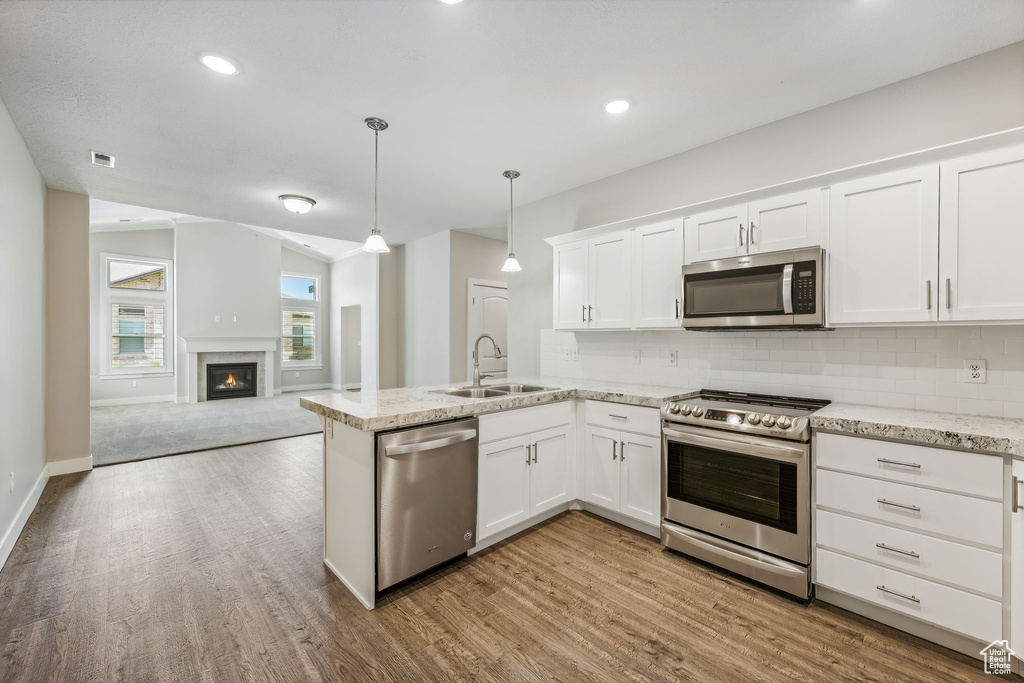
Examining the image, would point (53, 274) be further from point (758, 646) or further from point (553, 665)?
point (758, 646)

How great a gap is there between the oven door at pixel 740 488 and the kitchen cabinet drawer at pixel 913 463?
0.39ft

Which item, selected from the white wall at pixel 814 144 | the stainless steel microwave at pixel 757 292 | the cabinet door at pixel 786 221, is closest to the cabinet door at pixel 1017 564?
the stainless steel microwave at pixel 757 292

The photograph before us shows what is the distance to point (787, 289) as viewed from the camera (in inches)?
92.2

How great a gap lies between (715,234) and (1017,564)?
77.5 inches

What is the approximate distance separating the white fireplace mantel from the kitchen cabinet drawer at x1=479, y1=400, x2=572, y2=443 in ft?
27.7

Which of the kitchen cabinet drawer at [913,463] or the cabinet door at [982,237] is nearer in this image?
the kitchen cabinet drawer at [913,463]

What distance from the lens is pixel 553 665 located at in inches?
67.6

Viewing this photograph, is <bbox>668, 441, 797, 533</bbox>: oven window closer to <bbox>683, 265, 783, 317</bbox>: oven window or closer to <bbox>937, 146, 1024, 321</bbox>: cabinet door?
<bbox>683, 265, 783, 317</bbox>: oven window

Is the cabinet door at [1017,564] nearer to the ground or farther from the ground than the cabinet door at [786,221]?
nearer to the ground

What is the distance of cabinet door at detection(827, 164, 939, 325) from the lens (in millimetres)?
2010

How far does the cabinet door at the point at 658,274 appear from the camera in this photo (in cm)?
290

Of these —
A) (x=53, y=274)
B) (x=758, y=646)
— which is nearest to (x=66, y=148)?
(x=53, y=274)

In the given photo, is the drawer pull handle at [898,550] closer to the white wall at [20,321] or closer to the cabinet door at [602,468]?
the cabinet door at [602,468]

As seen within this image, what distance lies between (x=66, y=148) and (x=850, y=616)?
5.68 metres
